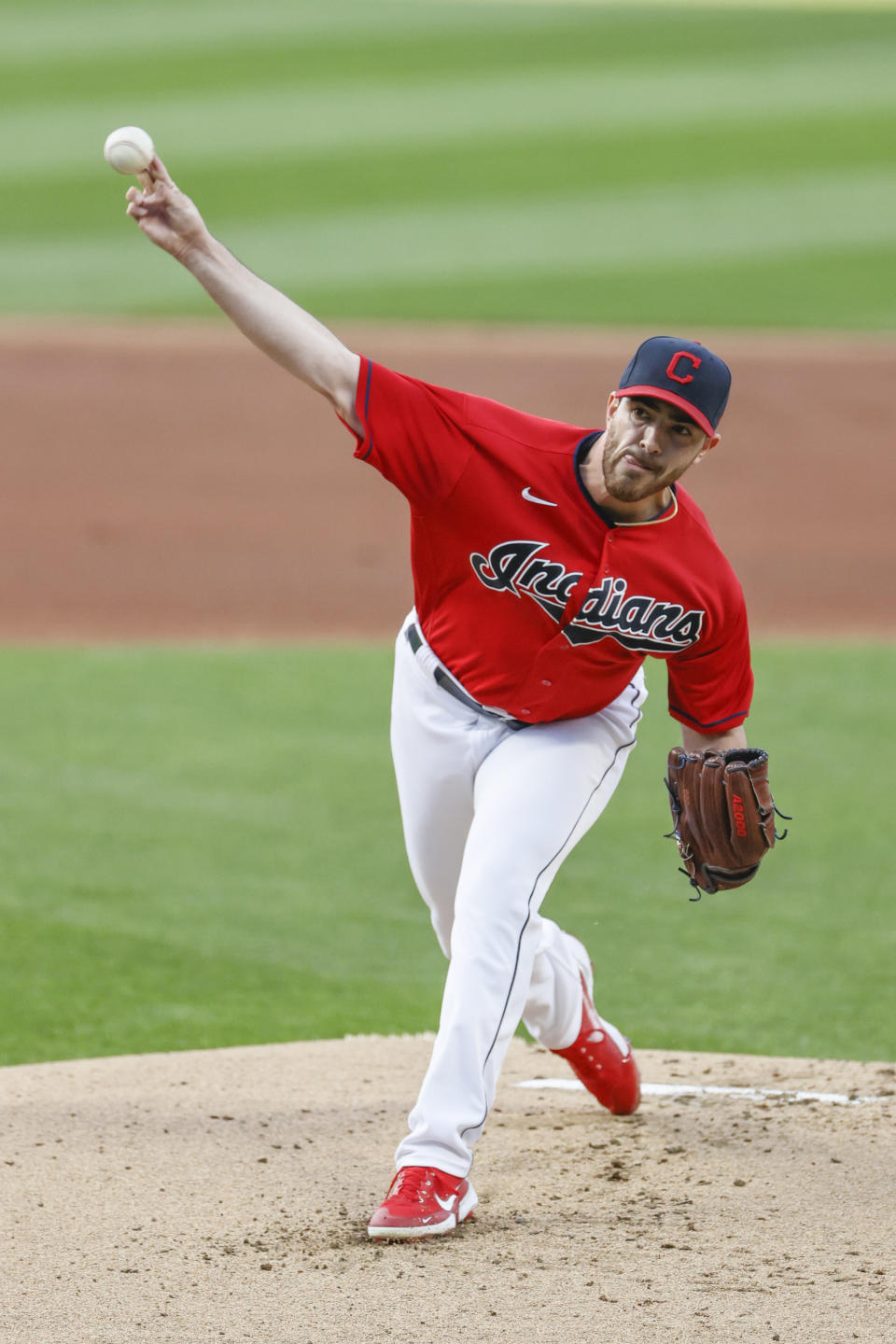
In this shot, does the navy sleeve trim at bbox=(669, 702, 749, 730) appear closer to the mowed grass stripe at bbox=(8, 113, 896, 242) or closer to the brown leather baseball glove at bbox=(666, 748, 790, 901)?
the brown leather baseball glove at bbox=(666, 748, 790, 901)

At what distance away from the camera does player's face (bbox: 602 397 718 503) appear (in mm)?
3664

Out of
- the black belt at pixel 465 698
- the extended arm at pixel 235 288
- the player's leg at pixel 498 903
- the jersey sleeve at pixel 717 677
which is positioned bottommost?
the player's leg at pixel 498 903

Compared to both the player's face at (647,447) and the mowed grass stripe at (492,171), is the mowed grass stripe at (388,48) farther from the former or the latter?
the player's face at (647,447)

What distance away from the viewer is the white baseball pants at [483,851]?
3.62 metres

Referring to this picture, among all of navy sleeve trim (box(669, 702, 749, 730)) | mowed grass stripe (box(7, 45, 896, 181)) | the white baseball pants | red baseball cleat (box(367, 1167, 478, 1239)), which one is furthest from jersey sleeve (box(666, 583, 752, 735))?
mowed grass stripe (box(7, 45, 896, 181))

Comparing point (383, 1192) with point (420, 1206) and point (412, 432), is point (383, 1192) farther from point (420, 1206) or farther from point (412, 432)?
point (412, 432)

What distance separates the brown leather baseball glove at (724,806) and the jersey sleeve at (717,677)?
0.08m

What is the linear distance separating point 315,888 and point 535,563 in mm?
2808

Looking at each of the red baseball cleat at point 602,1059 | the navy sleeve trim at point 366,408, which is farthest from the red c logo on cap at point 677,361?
the red baseball cleat at point 602,1059

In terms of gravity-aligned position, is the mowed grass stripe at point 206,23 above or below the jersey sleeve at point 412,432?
above

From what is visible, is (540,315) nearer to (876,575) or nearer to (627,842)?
(876,575)

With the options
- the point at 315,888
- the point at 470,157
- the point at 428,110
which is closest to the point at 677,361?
the point at 315,888

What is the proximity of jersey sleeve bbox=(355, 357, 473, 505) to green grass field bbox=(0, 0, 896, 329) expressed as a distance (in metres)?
9.92

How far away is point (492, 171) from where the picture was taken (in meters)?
16.9
